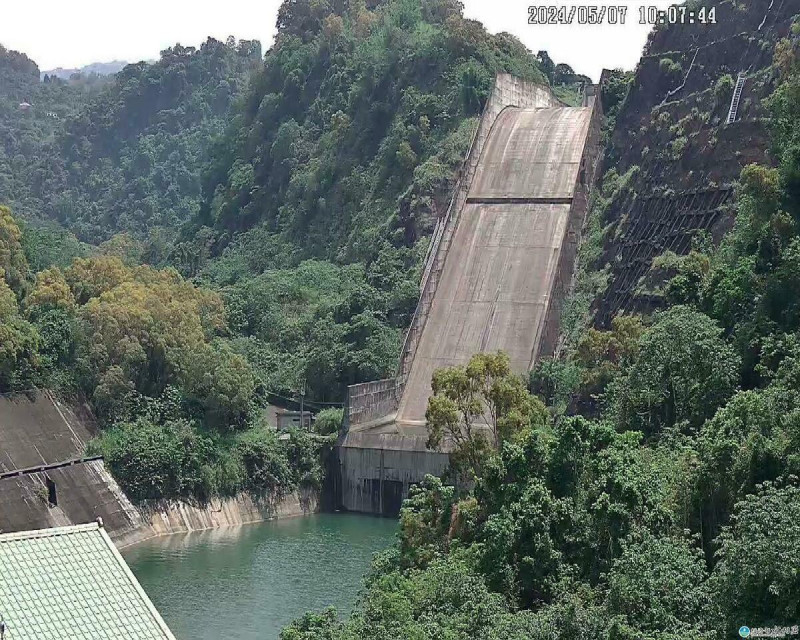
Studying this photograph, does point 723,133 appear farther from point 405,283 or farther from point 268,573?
point 268,573

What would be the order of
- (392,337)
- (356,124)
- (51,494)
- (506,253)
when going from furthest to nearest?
(356,124), (506,253), (392,337), (51,494)

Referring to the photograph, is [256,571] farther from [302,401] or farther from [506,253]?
[506,253]

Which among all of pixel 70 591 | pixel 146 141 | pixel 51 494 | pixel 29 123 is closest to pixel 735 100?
pixel 51 494

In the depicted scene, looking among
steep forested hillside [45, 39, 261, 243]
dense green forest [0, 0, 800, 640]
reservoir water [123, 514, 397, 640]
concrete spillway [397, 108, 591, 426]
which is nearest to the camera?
dense green forest [0, 0, 800, 640]

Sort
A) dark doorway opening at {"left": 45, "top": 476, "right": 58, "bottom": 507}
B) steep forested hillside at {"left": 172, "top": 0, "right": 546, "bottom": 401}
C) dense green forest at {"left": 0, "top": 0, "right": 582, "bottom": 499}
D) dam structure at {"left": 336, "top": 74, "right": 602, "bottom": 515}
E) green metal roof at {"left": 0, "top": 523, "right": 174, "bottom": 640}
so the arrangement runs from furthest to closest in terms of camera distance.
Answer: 1. steep forested hillside at {"left": 172, "top": 0, "right": 546, "bottom": 401}
2. dam structure at {"left": 336, "top": 74, "right": 602, "bottom": 515}
3. dense green forest at {"left": 0, "top": 0, "right": 582, "bottom": 499}
4. dark doorway opening at {"left": 45, "top": 476, "right": 58, "bottom": 507}
5. green metal roof at {"left": 0, "top": 523, "right": 174, "bottom": 640}

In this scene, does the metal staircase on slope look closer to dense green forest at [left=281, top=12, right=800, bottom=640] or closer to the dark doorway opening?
dense green forest at [left=281, top=12, right=800, bottom=640]

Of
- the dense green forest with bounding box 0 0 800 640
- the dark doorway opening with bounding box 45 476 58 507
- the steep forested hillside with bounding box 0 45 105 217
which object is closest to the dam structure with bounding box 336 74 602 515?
the dense green forest with bounding box 0 0 800 640

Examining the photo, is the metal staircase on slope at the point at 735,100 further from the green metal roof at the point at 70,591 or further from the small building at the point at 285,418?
the green metal roof at the point at 70,591

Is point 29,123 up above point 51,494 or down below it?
above
